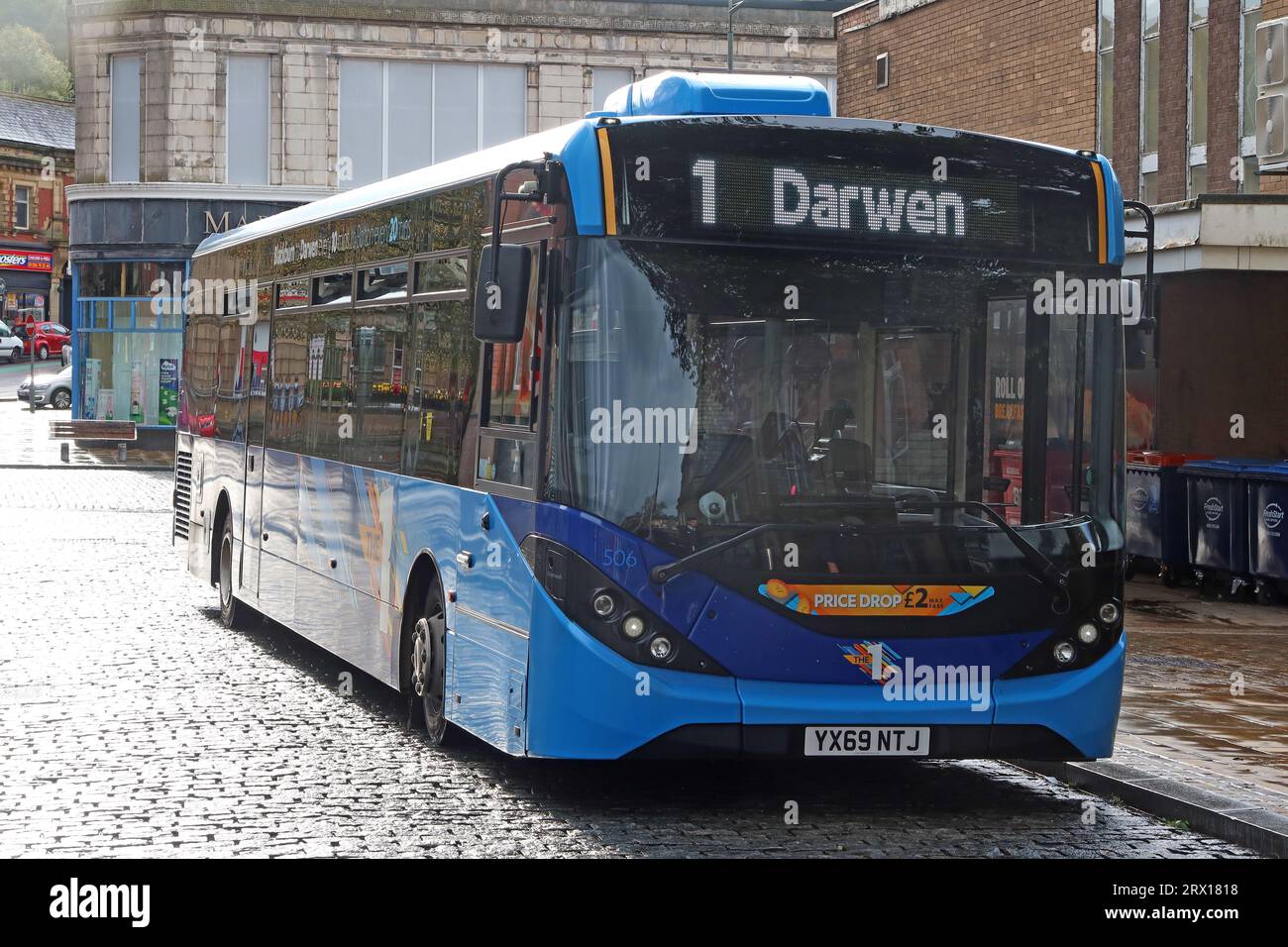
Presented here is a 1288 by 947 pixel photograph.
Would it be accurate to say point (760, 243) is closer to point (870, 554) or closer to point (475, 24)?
point (870, 554)

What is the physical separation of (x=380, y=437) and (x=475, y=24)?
3560cm

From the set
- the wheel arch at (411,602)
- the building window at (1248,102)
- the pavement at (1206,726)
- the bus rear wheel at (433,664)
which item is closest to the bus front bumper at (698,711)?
the pavement at (1206,726)

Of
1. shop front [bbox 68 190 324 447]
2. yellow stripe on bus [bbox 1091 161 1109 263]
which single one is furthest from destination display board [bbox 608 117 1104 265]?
shop front [bbox 68 190 324 447]

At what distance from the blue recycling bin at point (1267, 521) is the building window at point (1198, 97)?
6456 mm

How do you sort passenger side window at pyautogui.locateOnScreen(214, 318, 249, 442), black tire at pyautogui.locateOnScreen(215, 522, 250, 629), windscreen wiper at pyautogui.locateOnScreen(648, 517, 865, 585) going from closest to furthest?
windscreen wiper at pyautogui.locateOnScreen(648, 517, 865, 585) → passenger side window at pyautogui.locateOnScreen(214, 318, 249, 442) → black tire at pyautogui.locateOnScreen(215, 522, 250, 629)

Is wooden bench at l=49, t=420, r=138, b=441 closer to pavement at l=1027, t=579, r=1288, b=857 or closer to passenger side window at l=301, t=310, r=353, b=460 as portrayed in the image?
pavement at l=1027, t=579, r=1288, b=857

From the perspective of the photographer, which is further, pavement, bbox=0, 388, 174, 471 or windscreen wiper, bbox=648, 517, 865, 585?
pavement, bbox=0, 388, 174, 471

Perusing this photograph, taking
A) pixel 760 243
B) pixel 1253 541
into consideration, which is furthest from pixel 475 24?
pixel 760 243

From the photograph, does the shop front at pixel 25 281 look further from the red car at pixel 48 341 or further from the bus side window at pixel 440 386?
the bus side window at pixel 440 386

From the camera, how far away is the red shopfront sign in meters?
90.3

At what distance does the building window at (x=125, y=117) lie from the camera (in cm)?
4469

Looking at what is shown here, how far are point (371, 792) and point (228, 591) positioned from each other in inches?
266

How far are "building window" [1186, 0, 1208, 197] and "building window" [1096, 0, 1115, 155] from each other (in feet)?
5.85

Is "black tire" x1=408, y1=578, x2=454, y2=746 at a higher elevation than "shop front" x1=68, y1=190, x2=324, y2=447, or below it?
below
